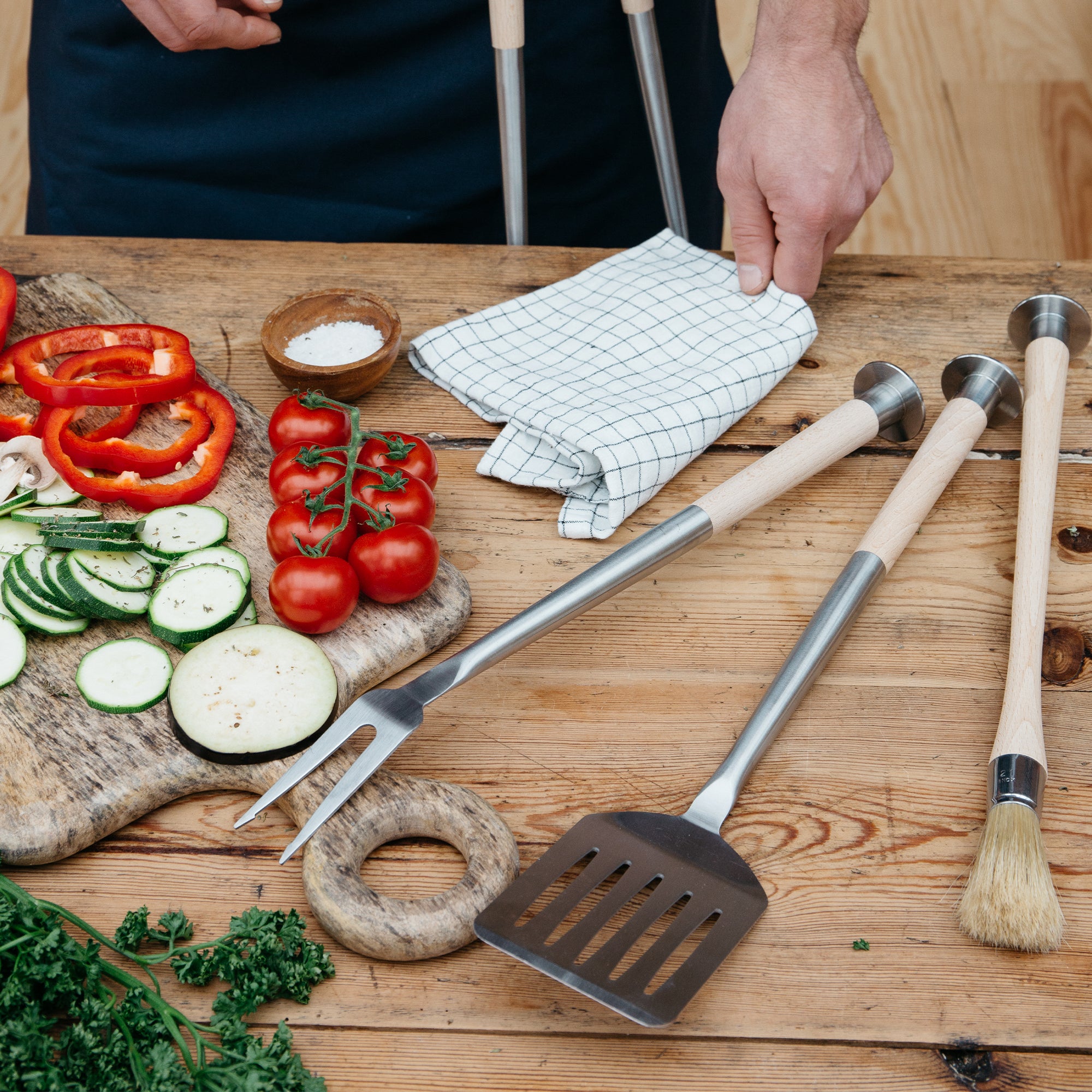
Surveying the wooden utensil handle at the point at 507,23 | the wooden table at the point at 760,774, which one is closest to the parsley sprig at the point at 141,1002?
the wooden table at the point at 760,774

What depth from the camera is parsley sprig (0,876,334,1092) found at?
33.7 inches

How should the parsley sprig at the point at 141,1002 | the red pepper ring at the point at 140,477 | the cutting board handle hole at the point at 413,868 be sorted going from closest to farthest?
the parsley sprig at the point at 141,1002, the cutting board handle hole at the point at 413,868, the red pepper ring at the point at 140,477

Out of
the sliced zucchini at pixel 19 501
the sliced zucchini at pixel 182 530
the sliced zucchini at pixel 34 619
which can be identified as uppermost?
the sliced zucchini at pixel 19 501

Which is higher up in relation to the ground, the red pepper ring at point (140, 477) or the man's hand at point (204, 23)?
the man's hand at point (204, 23)

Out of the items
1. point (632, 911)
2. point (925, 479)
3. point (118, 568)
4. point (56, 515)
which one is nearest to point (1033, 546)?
point (925, 479)

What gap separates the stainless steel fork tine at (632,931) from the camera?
91 centimetres

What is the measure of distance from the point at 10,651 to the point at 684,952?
2.62 feet

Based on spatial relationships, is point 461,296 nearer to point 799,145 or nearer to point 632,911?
point 799,145

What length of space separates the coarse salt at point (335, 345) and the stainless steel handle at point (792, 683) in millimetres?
764

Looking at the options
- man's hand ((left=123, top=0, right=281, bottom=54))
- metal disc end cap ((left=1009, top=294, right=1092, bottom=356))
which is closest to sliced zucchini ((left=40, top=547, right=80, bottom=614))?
man's hand ((left=123, top=0, right=281, bottom=54))

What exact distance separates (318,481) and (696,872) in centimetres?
67

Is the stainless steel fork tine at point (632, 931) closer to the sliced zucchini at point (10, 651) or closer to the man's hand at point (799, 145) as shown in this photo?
the sliced zucchini at point (10, 651)

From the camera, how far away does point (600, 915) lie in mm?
950

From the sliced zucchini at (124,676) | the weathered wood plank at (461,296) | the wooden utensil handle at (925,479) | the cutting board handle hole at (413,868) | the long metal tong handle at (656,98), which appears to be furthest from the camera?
the long metal tong handle at (656,98)
